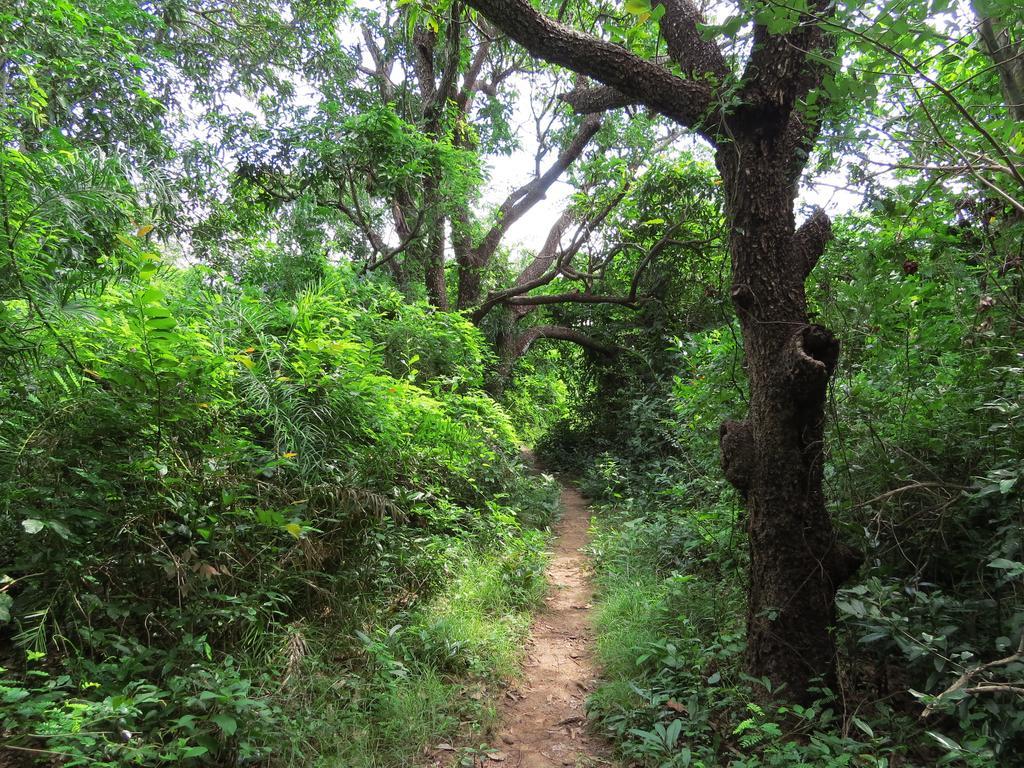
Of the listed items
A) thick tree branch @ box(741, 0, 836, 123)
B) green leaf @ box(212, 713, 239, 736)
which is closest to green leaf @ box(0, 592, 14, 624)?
green leaf @ box(212, 713, 239, 736)

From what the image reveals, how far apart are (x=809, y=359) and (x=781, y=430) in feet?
1.27

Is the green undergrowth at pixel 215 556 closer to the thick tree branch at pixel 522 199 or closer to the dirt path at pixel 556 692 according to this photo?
the dirt path at pixel 556 692

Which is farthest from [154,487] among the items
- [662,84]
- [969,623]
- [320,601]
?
[969,623]

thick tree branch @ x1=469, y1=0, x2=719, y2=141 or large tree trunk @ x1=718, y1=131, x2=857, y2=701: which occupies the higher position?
thick tree branch @ x1=469, y1=0, x2=719, y2=141

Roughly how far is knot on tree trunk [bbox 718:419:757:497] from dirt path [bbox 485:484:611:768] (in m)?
1.60

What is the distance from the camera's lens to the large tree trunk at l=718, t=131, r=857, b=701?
256cm

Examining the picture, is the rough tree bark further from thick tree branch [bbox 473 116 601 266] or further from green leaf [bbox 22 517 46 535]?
thick tree branch [bbox 473 116 601 266]

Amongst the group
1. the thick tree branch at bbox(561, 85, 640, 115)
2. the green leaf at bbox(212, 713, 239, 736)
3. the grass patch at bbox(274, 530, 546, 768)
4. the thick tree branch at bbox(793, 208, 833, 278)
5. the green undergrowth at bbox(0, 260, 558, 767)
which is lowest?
the grass patch at bbox(274, 530, 546, 768)

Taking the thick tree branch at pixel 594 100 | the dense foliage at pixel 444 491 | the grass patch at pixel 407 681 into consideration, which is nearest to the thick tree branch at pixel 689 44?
the dense foliage at pixel 444 491

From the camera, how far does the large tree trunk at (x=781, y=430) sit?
2.56 meters

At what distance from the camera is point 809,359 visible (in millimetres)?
2457

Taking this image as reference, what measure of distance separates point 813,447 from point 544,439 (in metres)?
9.30

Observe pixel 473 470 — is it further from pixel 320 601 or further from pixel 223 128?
pixel 223 128

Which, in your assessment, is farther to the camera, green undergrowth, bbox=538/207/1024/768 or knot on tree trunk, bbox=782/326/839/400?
knot on tree trunk, bbox=782/326/839/400
